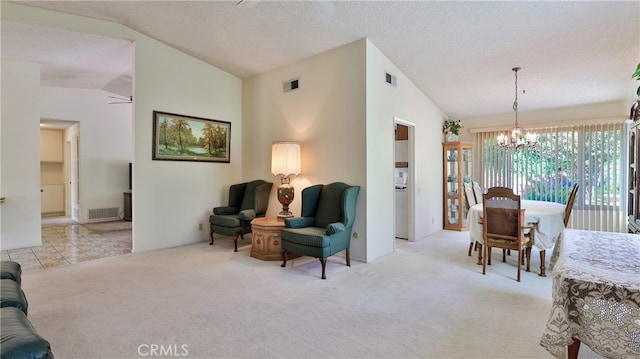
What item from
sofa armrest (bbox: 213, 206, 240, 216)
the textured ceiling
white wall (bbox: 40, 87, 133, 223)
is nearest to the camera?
the textured ceiling

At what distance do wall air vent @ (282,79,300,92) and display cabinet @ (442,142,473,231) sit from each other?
3517 millimetres

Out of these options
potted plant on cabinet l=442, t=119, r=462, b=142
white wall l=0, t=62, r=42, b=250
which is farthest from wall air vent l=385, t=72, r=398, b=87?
white wall l=0, t=62, r=42, b=250

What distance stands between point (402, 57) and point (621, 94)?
12.7ft

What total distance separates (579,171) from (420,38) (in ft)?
14.2

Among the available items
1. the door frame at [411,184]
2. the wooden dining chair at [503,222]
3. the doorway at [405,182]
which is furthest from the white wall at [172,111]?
the wooden dining chair at [503,222]

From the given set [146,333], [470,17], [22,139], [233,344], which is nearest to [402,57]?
[470,17]

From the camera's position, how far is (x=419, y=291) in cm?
306

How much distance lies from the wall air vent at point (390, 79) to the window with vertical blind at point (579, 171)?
3.23m

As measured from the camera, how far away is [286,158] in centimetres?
450

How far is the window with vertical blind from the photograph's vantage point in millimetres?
5359

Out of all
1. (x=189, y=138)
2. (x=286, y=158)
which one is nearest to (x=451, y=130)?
(x=286, y=158)

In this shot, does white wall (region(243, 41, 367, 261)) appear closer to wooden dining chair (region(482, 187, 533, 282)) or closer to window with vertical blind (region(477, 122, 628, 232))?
wooden dining chair (region(482, 187, 533, 282))

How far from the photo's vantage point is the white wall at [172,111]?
176 inches

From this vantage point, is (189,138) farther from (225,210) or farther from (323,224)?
(323,224)
